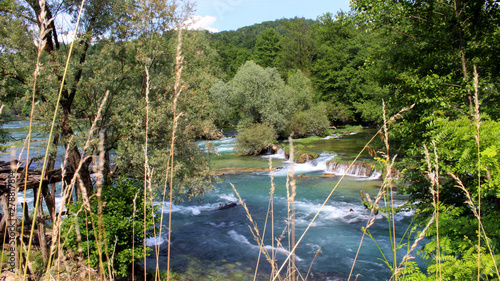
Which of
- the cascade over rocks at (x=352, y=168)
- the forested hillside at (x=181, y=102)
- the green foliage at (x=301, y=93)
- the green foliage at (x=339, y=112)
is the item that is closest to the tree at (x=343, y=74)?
the green foliage at (x=339, y=112)

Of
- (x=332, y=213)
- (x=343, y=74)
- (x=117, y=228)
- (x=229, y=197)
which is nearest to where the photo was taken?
(x=117, y=228)

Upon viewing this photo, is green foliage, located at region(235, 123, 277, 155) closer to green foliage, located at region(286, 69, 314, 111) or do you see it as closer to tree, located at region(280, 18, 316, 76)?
green foliage, located at region(286, 69, 314, 111)

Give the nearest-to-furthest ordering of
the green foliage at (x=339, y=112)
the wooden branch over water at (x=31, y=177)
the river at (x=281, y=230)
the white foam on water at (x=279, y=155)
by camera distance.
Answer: the wooden branch over water at (x=31, y=177), the river at (x=281, y=230), the white foam on water at (x=279, y=155), the green foliage at (x=339, y=112)

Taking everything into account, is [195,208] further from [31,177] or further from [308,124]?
[308,124]

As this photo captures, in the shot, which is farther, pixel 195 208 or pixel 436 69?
pixel 195 208

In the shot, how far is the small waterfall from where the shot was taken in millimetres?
18828

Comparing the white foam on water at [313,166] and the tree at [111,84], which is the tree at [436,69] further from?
the white foam on water at [313,166]

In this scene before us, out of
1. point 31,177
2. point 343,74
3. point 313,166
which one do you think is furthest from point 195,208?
point 343,74

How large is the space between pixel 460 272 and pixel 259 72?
30185 millimetres

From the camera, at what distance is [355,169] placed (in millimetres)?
19500

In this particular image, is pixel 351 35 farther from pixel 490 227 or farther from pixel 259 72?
pixel 490 227

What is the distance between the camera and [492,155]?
3.94 metres

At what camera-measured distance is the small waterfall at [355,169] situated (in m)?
18.8

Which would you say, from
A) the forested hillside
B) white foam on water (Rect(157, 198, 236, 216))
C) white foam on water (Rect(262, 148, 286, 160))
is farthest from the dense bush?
the forested hillside
